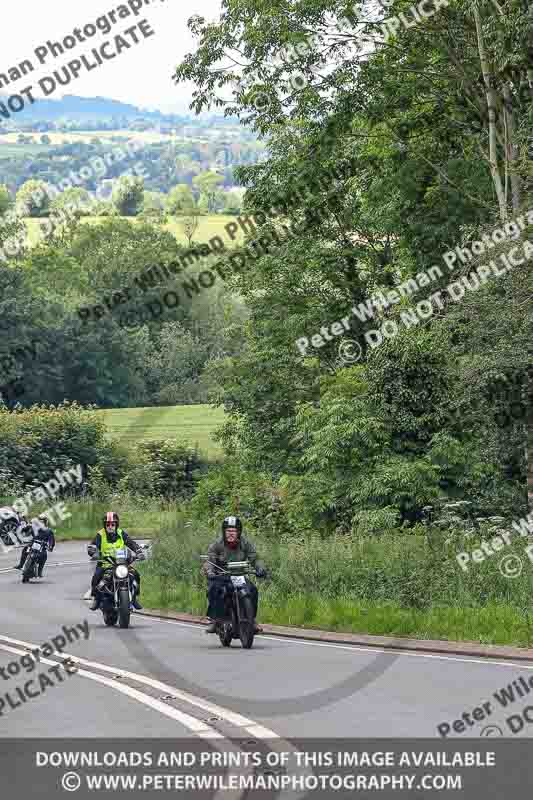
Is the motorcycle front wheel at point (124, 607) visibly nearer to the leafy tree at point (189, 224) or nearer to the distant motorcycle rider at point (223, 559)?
the distant motorcycle rider at point (223, 559)

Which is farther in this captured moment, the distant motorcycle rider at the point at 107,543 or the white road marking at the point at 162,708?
the distant motorcycle rider at the point at 107,543

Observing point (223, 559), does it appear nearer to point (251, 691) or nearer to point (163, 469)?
point (251, 691)

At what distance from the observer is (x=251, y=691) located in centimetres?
1285

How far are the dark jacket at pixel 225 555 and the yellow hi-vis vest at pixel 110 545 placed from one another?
3.59m

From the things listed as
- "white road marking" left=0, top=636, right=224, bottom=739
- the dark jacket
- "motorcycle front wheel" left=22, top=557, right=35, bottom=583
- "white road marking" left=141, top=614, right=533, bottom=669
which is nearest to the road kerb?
"white road marking" left=141, top=614, right=533, bottom=669

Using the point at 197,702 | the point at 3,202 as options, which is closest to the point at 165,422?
the point at 3,202

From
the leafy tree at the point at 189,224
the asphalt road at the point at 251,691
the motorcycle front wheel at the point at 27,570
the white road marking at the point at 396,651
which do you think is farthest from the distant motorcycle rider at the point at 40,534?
the leafy tree at the point at 189,224

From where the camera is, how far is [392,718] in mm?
10758

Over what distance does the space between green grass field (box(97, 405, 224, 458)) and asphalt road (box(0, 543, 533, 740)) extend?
221 feet

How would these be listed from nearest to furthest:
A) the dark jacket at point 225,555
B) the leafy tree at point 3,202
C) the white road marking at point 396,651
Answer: the white road marking at point 396,651
the dark jacket at point 225,555
the leafy tree at point 3,202

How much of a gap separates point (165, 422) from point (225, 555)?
80.1m

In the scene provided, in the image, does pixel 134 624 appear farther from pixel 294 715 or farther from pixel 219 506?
pixel 219 506

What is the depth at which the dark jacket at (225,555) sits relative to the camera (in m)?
18.1

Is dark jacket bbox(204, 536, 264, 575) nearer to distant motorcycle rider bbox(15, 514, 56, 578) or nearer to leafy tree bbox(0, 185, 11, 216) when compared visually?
distant motorcycle rider bbox(15, 514, 56, 578)
